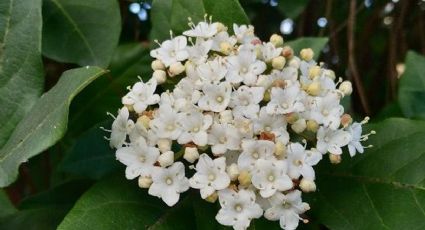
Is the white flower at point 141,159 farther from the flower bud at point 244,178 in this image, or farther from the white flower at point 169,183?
the flower bud at point 244,178

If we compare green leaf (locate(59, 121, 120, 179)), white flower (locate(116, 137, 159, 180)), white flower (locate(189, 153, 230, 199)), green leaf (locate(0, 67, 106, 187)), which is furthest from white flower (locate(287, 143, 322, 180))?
green leaf (locate(59, 121, 120, 179))

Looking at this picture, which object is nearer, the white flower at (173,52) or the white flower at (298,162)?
the white flower at (298,162)

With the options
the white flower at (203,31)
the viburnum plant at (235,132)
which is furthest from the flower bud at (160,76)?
the white flower at (203,31)

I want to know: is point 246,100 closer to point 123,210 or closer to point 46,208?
point 123,210

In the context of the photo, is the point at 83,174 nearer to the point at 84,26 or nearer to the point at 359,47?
the point at 84,26

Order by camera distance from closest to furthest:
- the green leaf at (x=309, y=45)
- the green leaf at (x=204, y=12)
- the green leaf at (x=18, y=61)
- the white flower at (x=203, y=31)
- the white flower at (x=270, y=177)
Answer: the white flower at (x=270, y=177) < the green leaf at (x=18, y=61) < the white flower at (x=203, y=31) < the green leaf at (x=204, y=12) < the green leaf at (x=309, y=45)

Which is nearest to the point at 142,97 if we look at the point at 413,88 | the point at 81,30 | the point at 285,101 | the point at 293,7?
the point at 285,101


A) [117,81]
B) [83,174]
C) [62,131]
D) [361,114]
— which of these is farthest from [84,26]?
[361,114]
